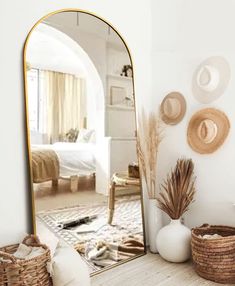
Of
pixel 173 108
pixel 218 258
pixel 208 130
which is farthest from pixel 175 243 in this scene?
pixel 173 108

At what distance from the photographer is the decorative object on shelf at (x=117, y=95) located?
240 centimetres

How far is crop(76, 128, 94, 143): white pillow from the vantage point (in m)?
2.16

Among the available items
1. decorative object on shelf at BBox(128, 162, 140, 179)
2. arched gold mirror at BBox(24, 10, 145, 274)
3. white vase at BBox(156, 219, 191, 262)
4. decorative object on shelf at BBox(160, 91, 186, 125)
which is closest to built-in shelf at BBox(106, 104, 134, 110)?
arched gold mirror at BBox(24, 10, 145, 274)

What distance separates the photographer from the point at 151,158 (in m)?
Result: 2.68

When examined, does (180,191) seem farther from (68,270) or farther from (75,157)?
Result: (68,270)

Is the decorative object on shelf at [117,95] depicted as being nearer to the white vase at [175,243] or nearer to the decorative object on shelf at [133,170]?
the decorative object on shelf at [133,170]

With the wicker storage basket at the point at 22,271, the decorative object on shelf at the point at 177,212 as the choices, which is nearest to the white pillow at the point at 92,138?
the decorative object on shelf at the point at 177,212

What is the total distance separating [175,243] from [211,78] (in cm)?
133

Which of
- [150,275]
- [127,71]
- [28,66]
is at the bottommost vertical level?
[150,275]

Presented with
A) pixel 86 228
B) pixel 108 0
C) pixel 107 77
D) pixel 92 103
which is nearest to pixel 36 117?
pixel 92 103

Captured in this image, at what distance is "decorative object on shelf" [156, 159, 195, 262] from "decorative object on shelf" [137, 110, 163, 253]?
133 millimetres

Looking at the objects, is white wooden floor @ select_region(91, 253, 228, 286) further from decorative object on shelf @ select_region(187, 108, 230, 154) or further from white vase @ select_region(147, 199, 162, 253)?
decorative object on shelf @ select_region(187, 108, 230, 154)

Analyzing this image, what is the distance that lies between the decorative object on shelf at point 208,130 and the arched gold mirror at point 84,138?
51 centimetres

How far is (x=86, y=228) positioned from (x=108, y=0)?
5.99ft
